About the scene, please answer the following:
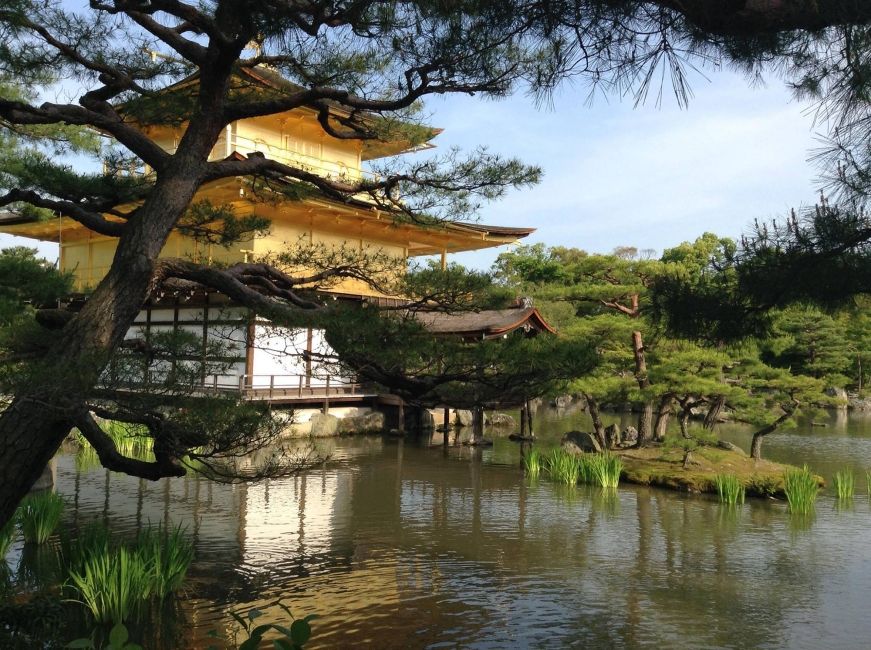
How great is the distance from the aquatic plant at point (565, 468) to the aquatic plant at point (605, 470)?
187 millimetres

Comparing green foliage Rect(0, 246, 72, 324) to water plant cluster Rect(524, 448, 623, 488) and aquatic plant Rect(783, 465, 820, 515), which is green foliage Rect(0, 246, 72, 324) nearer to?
water plant cluster Rect(524, 448, 623, 488)

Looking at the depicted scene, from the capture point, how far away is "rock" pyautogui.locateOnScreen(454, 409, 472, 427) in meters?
17.7

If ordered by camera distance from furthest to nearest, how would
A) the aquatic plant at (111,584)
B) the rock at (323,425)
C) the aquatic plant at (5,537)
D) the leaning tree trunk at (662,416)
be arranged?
the rock at (323,425)
the leaning tree trunk at (662,416)
the aquatic plant at (5,537)
the aquatic plant at (111,584)

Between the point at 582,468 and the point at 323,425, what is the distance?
594 cm

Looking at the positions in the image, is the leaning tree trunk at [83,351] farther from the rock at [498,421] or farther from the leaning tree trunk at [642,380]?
the rock at [498,421]

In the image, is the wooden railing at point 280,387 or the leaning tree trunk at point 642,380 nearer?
the leaning tree trunk at point 642,380

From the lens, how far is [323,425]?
14789 mm

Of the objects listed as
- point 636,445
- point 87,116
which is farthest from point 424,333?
point 636,445

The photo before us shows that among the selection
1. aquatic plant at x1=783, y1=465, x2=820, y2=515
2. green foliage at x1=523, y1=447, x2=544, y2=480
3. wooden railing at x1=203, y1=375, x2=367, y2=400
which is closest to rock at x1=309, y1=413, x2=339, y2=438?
wooden railing at x1=203, y1=375, x2=367, y2=400

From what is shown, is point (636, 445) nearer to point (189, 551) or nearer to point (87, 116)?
point (189, 551)

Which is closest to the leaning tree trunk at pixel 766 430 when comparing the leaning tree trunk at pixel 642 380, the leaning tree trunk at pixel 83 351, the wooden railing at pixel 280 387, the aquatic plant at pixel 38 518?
the leaning tree trunk at pixel 642 380

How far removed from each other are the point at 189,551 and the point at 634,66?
4537 millimetres

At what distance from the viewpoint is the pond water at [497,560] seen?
5.25 metres

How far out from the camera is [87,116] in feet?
13.7
